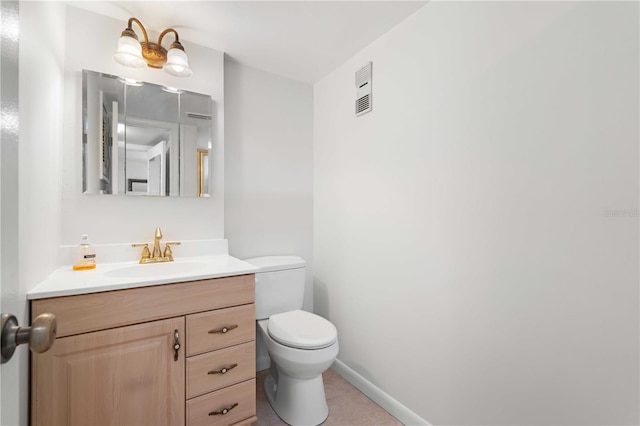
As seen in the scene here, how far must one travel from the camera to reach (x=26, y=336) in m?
0.45

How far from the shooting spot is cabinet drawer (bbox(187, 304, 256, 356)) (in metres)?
1.29

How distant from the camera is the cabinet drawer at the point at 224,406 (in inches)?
50.6

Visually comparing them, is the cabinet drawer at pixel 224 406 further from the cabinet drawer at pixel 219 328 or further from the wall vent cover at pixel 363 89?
the wall vent cover at pixel 363 89

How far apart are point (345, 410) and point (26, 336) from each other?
1.71 m

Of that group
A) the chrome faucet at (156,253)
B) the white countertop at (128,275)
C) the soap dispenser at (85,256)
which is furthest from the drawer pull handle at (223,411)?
the soap dispenser at (85,256)

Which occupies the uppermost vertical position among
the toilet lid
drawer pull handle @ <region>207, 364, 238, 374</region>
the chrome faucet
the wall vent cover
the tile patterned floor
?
the wall vent cover

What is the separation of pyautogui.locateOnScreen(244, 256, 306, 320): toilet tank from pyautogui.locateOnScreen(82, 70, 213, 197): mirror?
0.64 metres

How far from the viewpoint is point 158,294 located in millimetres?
1213

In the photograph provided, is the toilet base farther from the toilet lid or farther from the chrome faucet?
the chrome faucet

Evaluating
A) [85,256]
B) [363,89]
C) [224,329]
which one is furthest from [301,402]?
[363,89]

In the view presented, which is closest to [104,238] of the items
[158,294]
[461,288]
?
[158,294]

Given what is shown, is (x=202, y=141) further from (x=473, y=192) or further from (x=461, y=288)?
(x=461, y=288)

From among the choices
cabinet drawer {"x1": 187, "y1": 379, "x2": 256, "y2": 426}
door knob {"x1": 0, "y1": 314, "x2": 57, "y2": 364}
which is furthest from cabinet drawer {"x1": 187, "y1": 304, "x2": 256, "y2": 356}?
door knob {"x1": 0, "y1": 314, "x2": 57, "y2": 364}

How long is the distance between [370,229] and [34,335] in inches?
63.2
